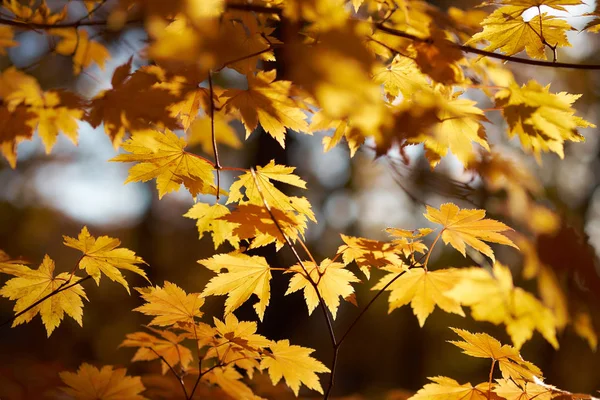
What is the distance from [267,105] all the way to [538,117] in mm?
818

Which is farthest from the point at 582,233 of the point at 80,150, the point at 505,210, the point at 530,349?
the point at 530,349

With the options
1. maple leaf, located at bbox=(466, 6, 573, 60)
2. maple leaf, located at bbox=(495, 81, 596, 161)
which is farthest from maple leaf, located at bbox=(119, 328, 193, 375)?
maple leaf, located at bbox=(466, 6, 573, 60)

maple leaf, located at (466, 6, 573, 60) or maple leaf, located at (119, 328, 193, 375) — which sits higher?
maple leaf, located at (466, 6, 573, 60)

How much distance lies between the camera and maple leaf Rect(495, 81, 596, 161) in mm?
1189

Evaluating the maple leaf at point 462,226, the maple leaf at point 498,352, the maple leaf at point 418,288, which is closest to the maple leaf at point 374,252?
the maple leaf at point 418,288

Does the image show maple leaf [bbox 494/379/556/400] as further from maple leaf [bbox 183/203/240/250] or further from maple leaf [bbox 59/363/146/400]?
maple leaf [bbox 59/363/146/400]

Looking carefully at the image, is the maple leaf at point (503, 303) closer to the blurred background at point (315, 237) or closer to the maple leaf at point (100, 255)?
the maple leaf at point (100, 255)

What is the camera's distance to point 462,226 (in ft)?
4.13

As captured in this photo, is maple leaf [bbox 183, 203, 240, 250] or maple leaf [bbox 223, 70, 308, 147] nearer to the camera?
maple leaf [bbox 223, 70, 308, 147]

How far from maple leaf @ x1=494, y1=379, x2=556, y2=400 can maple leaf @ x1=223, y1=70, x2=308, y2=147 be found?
997mm

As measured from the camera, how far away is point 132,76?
1.15m

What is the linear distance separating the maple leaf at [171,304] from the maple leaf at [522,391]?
3.14ft

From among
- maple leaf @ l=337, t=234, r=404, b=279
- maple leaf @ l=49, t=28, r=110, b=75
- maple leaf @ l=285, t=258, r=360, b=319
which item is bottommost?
maple leaf @ l=285, t=258, r=360, b=319

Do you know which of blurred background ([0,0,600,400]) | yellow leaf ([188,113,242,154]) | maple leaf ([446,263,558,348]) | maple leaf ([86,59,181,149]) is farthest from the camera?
blurred background ([0,0,600,400])
